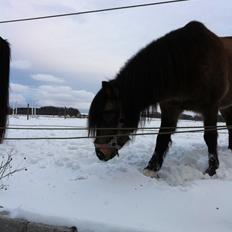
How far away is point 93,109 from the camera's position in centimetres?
536

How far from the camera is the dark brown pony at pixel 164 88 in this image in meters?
5.44

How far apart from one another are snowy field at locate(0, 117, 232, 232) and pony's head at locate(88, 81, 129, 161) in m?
0.42

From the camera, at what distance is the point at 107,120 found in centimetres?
543

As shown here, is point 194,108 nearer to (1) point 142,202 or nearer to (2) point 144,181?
(2) point 144,181

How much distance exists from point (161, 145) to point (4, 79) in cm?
231

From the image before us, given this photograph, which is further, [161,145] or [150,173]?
[161,145]

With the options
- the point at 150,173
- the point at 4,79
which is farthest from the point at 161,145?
the point at 4,79

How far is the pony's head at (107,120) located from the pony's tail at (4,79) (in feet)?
3.79

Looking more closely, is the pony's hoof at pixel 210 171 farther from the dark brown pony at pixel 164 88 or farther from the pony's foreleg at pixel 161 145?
the pony's foreleg at pixel 161 145

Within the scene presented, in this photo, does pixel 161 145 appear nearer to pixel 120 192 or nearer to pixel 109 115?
pixel 109 115

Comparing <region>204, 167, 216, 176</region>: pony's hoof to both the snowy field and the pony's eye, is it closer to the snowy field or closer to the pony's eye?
the snowy field

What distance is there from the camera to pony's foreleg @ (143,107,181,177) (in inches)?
228

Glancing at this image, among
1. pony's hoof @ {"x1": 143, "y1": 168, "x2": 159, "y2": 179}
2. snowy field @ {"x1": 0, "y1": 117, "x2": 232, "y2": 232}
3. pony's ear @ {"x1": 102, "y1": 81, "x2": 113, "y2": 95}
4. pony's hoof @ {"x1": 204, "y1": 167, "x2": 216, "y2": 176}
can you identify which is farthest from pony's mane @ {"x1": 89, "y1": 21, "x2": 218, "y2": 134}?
pony's hoof @ {"x1": 204, "y1": 167, "x2": 216, "y2": 176}

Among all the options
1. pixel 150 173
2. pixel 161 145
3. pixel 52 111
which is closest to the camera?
pixel 150 173
